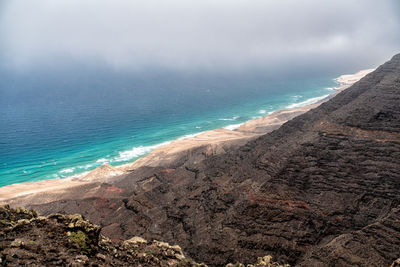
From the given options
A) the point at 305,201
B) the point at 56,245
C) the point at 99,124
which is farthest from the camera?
the point at 99,124

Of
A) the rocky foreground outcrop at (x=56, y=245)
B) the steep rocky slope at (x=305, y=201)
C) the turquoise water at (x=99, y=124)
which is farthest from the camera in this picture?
the turquoise water at (x=99, y=124)

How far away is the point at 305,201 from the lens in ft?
102

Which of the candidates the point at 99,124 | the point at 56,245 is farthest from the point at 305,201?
the point at 99,124

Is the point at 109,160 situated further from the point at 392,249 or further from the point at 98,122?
the point at 392,249

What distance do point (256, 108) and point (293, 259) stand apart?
5319 inches

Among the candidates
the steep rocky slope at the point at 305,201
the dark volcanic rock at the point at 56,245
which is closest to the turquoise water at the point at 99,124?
the steep rocky slope at the point at 305,201

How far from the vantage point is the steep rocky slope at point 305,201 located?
27.6 meters

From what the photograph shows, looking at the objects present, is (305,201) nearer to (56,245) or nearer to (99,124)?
(56,245)

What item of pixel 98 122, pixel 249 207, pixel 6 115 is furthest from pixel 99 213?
pixel 6 115

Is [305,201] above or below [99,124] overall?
below

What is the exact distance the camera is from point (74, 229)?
61.0 ft

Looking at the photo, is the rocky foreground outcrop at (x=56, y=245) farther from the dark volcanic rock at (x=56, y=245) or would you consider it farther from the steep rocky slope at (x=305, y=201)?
the steep rocky slope at (x=305, y=201)

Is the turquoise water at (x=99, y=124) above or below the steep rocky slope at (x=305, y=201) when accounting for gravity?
above

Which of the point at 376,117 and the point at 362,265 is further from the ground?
the point at 376,117
